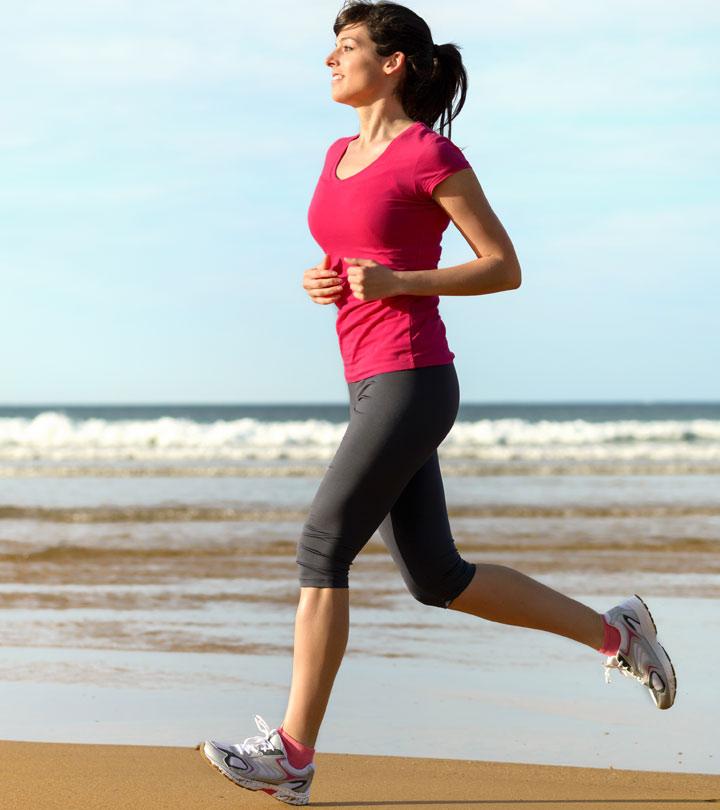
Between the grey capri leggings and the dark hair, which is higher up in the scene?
the dark hair

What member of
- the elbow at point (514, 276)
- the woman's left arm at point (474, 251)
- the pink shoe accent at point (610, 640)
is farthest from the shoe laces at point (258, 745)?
the elbow at point (514, 276)

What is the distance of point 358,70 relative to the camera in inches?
121

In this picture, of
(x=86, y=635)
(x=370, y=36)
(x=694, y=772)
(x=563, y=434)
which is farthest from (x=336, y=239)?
(x=563, y=434)

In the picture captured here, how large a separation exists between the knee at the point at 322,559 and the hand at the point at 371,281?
1.92 feet

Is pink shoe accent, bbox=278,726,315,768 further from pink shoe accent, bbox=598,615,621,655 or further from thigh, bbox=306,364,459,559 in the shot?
pink shoe accent, bbox=598,615,621,655

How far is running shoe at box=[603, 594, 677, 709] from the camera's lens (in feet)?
11.0

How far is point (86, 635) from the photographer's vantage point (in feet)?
18.7

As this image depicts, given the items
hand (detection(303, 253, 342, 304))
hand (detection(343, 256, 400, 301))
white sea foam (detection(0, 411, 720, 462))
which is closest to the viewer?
hand (detection(343, 256, 400, 301))

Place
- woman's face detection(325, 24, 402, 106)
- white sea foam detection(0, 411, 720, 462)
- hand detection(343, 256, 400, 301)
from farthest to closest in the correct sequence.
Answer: white sea foam detection(0, 411, 720, 462)
woman's face detection(325, 24, 402, 106)
hand detection(343, 256, 400, 301)

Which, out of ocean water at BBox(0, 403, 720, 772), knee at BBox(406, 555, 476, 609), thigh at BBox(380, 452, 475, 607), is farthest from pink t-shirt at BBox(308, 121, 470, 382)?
ocean water at BBox(0, 403, 720, 772)

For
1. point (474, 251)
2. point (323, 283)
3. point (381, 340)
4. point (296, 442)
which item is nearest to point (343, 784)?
point (381, 340)

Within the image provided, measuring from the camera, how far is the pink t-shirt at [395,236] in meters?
2.89

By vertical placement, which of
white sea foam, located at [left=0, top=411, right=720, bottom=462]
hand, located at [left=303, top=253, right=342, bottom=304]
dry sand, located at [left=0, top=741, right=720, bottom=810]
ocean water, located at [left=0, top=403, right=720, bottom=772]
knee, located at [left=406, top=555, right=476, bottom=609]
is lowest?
white sea foam, located at [left=0, top=411, right=720, bottom=462]

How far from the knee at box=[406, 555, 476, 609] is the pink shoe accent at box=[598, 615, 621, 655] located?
46cm
